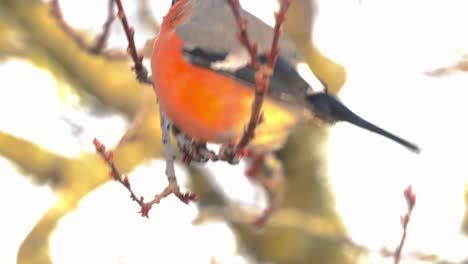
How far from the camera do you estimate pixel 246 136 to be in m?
1.91

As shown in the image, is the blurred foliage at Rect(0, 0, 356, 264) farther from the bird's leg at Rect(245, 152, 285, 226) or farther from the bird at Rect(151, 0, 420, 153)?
the bird at Rect(151, 0, 420, 153)

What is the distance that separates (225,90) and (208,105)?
0.24ft

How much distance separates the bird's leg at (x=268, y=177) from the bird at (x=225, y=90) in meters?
1.72

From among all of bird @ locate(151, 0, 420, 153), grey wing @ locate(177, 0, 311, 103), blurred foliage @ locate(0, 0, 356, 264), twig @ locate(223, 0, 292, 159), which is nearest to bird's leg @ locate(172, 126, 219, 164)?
bird @ locate(151, 0, 420, 153)

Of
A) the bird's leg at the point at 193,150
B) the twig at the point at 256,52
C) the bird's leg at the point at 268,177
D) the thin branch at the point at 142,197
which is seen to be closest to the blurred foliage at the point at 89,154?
the bird's leg at the point at 268,177

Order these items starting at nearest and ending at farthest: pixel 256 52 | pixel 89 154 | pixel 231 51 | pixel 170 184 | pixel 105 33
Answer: pixel 256 52
pixel 170 184
pixel 231 51
pixel 105 33
pixel 89 154

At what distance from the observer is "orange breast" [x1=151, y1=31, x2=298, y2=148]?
89.6 inches

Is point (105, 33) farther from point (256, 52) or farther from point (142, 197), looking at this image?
point (256, 52)

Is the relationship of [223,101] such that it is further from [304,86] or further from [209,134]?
[304,86]

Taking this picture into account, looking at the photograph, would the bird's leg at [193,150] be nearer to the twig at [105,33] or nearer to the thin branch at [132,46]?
the thin branch at [132,46]

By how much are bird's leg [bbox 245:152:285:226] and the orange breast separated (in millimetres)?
1816

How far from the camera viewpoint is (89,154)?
4.04 meters

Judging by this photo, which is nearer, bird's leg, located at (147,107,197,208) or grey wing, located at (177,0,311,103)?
bird's leg, located at (147,107,197,208)

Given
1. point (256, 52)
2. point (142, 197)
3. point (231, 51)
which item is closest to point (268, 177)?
point (231, 51)
